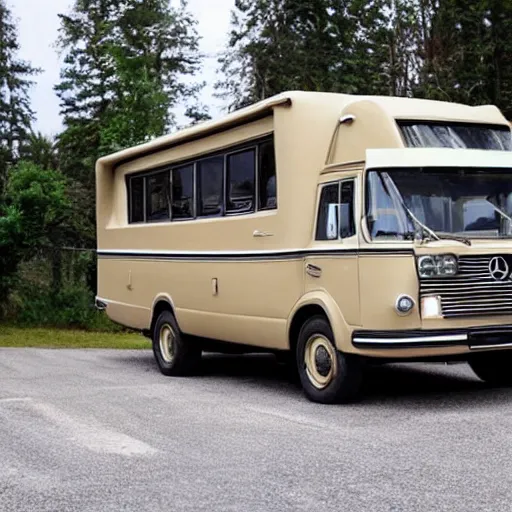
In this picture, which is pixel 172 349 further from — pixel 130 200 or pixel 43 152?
pixel 43 152

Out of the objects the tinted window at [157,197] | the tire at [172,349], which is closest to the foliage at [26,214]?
the tinted window at [157,197]

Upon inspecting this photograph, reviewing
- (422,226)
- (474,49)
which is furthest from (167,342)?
(474,49)

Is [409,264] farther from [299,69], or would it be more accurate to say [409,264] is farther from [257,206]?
[299,69]

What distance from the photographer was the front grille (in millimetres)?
9086

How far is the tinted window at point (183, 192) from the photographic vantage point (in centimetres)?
1277

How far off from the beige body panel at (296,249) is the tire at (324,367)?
22 centimetres

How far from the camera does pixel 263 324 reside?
35.7 feet

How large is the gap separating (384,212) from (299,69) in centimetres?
2598

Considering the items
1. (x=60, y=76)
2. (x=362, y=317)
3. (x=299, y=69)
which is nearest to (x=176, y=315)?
(x=362, y=317)

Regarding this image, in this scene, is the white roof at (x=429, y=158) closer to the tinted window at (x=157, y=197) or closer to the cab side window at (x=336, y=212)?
the cab side window at (x=336, y=212)

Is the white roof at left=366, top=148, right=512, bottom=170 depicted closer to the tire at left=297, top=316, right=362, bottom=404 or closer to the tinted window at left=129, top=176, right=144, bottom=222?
the tire at left=297, top=316, right=362, bottom=404

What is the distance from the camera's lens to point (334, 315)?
9.59 m

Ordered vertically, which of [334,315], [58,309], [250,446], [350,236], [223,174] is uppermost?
[223,174]

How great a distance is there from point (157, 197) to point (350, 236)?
490cm
